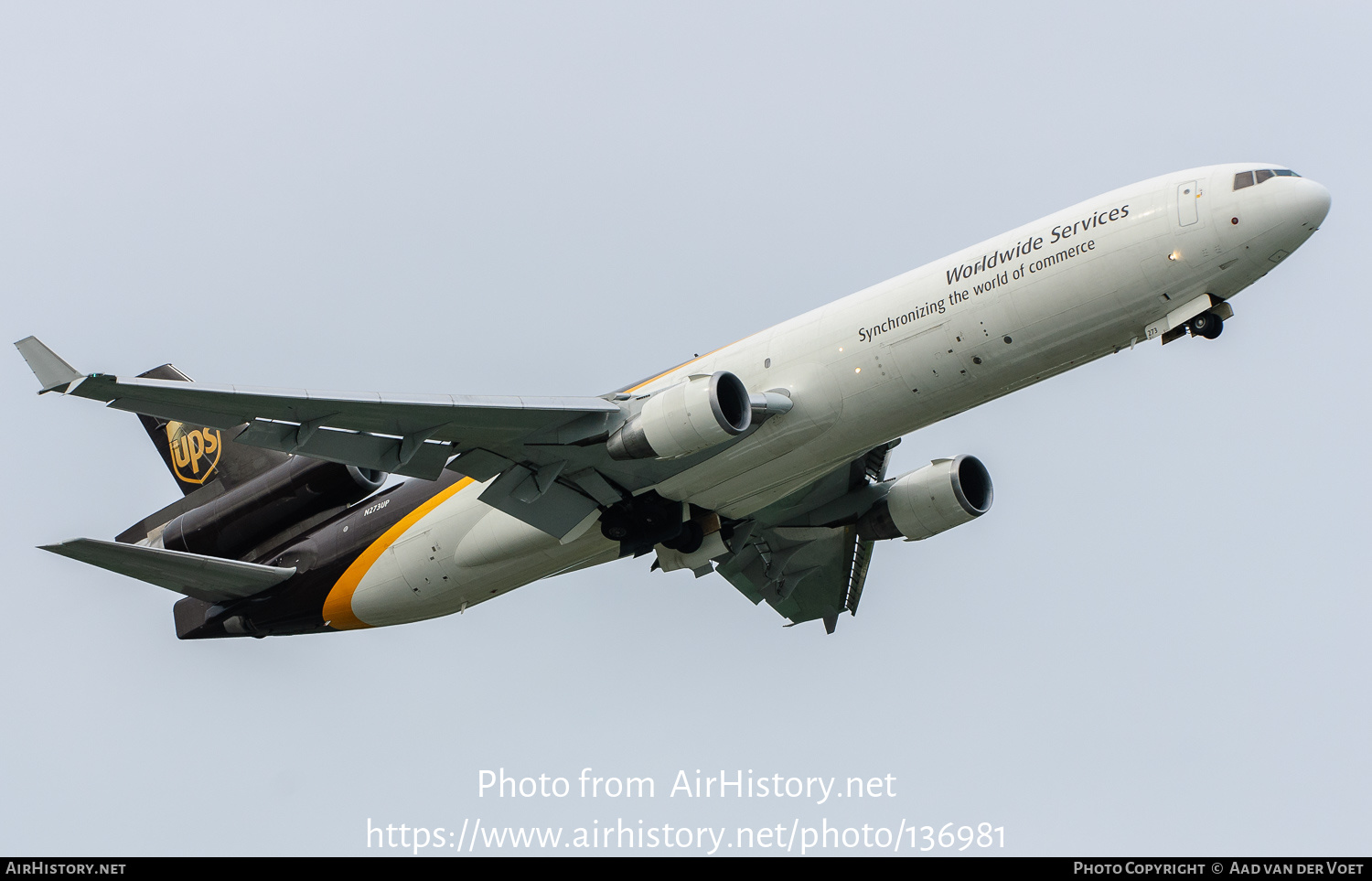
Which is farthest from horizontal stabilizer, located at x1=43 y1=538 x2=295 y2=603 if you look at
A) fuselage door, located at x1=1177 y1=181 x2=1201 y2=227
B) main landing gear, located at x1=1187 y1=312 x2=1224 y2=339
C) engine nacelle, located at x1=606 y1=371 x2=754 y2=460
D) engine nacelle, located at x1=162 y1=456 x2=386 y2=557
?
fuselage door, located at x1=1177 y1=181 x2=1201 y2=227

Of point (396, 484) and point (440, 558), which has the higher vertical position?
point (396, 484)

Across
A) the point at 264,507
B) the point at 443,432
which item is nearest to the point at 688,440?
the point at 443,432

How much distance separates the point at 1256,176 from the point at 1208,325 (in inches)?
104

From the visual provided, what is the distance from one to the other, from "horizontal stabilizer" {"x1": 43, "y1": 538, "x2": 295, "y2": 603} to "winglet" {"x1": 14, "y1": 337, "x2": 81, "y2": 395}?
19.8 feet

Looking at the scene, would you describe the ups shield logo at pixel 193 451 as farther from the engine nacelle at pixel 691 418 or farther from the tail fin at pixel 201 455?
the engine nacelle at pixel 691 418

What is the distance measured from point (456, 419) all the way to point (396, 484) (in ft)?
23.4

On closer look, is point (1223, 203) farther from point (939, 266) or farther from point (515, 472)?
point (515, 472)

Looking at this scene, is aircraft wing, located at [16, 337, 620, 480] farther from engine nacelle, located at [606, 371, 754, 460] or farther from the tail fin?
the tail fin

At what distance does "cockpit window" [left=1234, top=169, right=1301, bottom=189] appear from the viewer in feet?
78.6

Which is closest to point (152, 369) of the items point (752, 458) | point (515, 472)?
A: point (515, 472)

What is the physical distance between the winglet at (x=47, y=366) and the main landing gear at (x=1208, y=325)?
18.9 m

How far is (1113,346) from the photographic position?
84.2 ft

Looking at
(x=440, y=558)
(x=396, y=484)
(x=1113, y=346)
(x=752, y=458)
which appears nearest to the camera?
(x=1113, y=346)

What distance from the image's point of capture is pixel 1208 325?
24562 millimetres
